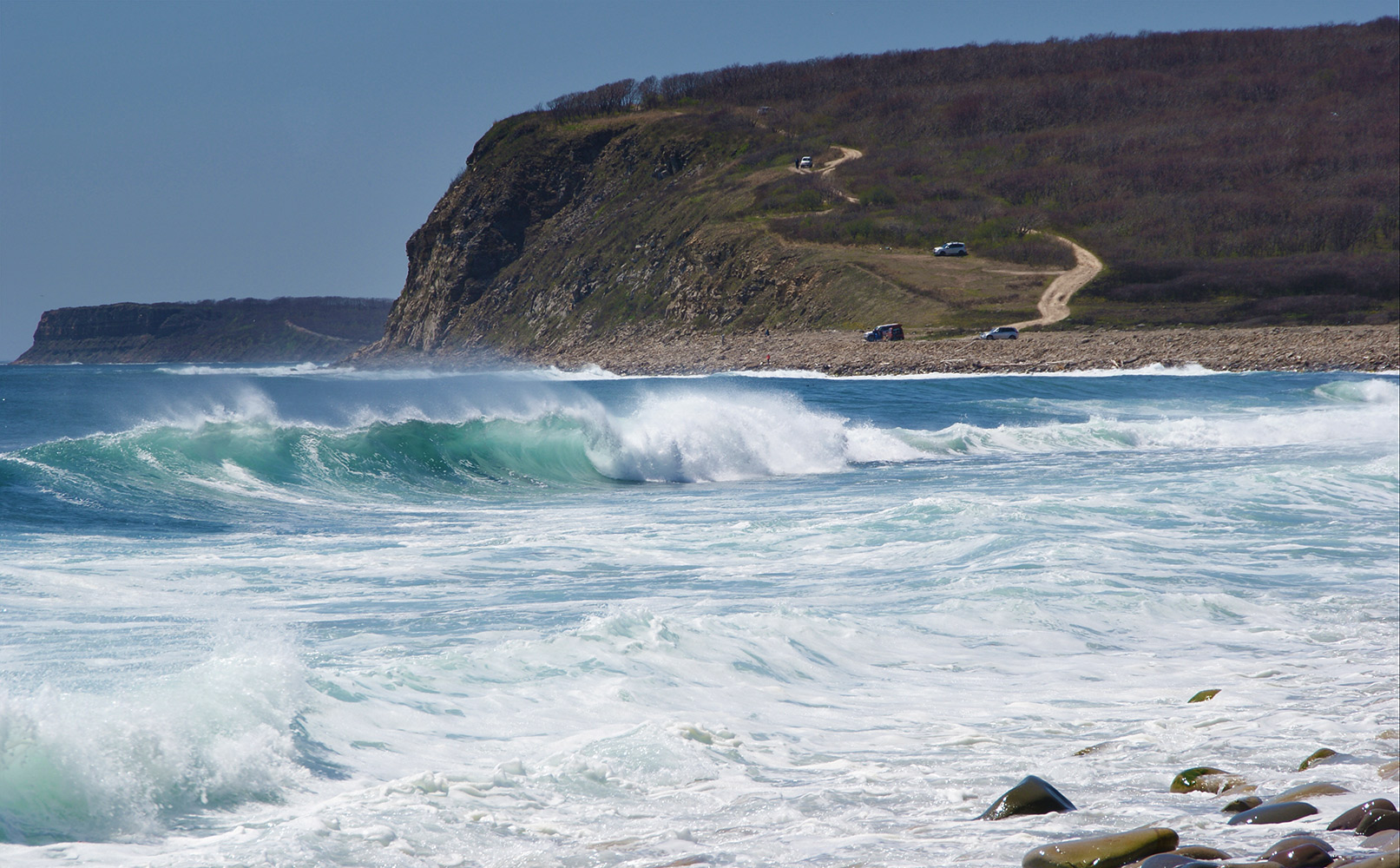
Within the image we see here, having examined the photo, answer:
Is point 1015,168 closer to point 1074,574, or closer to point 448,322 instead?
point 448,322

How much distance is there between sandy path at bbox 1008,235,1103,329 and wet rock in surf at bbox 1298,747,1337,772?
2343 inches

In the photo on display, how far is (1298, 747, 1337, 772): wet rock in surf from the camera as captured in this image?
5.47m

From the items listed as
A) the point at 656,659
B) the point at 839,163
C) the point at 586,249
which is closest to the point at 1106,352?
the point at 839,163

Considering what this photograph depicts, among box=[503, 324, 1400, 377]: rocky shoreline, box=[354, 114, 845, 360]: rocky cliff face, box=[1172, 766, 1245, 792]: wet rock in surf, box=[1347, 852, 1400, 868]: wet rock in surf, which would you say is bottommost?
box=[1172, 766, 1245, 792]: wet rock in surf

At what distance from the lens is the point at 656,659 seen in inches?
290

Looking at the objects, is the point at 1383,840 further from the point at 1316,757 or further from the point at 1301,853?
Answer: the point at 1316,757

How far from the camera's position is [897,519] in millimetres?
13281

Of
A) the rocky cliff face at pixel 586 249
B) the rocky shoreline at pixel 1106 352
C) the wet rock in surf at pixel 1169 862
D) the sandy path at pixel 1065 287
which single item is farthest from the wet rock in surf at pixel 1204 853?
the rocky cliff face at pixel 586 249

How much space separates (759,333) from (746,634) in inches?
2858

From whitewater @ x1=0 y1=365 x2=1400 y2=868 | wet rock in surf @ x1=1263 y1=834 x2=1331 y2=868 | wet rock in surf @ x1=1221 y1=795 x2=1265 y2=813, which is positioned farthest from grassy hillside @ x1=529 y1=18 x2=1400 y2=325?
wet rock in surf @ x1=1263 y1=834 x2=1331 y2=868

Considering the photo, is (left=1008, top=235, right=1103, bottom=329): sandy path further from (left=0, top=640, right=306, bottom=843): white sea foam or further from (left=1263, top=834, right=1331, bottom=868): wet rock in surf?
(left=1263, top=834, right=1331, bottom=868): wet rock in surf

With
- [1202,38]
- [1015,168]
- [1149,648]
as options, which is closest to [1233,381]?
[1149,648]

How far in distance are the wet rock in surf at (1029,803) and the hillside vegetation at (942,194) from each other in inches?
2382

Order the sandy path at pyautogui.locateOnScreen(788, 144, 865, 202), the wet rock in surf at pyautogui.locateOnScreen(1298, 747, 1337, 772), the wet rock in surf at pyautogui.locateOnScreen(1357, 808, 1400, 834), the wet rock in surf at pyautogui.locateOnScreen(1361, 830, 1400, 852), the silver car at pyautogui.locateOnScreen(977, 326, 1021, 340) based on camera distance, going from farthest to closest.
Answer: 1. the sandy path at pyautogui.locateOnScreen(788, 144, 865, 202)
2. the silver car at pyautogui.locateOnScreen(977, 326, 1021, 340)
3. the wet rock in surf at pyautogui.locateOnScreen(1298, 747, 1337, 772)
4. the wet rock in surf at pyautogui.locateOnScreen(1357, 808, 1400, 834)
5. the wet rock in surf at pyautogui.locateOnScreen(1361, 830, 1400, 852)
